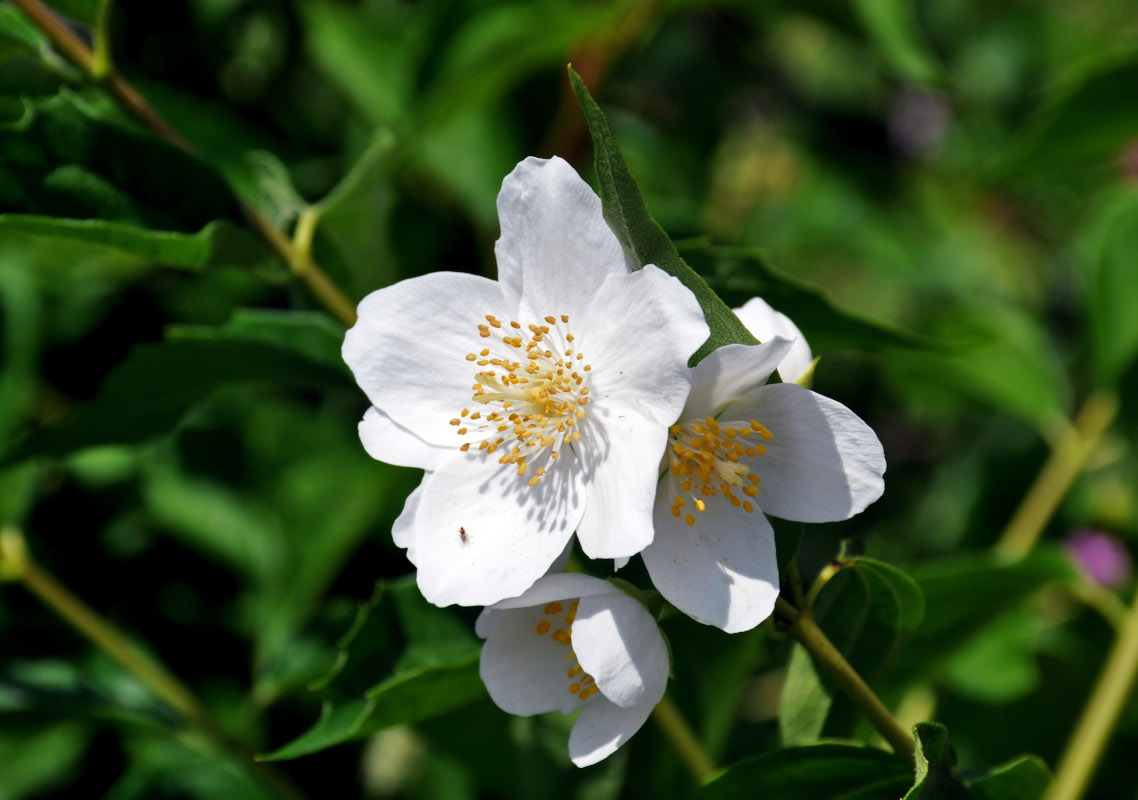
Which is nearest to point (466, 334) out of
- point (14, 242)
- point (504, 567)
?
point (504, 567)

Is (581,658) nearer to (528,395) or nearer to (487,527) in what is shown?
(487,527)

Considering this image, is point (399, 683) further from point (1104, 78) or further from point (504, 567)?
point (1104, 78)

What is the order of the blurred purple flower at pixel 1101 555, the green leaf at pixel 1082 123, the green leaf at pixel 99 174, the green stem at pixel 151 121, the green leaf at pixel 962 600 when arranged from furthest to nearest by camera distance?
the blurred purple flower at pixel 1101 555
the green leaf at pixel 1082 123
the green leaf at pixel 962 600
the green stem at pixel 151 121
the green leaf at pixel 99 174

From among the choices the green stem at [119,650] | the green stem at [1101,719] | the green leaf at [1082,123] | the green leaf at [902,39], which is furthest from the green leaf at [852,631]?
the green leaf at [1082,123]

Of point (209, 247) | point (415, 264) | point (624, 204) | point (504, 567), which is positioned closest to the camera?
point (624, 204)

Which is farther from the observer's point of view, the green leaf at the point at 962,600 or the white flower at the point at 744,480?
the green leaf at the point at 962,600

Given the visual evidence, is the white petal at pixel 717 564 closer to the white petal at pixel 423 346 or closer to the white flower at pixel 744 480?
the white flower at pixel 744 480

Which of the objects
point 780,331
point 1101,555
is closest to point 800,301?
point 780,331

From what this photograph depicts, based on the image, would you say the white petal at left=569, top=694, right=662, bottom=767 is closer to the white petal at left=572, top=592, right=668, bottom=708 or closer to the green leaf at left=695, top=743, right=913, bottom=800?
the white petal at left=572, top=592, right=668, bottom=708
